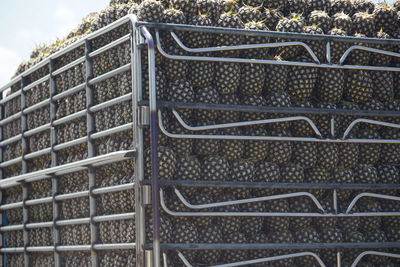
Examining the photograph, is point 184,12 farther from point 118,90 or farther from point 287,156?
point 287,156

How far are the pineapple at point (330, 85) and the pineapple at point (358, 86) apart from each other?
0.30 ft

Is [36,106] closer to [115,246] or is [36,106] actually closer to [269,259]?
[115,246]

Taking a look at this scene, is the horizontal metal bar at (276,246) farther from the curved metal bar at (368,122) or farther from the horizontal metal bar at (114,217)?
the curved metal bar at (368,122)

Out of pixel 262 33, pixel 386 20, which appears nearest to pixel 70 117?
pixel 262 33

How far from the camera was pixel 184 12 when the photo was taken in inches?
199

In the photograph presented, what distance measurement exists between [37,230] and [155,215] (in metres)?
2.03

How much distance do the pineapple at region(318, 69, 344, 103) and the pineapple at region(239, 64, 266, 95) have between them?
504mm

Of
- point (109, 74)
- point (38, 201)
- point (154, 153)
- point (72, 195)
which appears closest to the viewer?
point (154, 153)

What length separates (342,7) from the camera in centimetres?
565

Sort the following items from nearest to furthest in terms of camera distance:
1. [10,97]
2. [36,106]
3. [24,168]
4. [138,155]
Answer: [138,155]
[36,106]
[24,168]
[10,97]

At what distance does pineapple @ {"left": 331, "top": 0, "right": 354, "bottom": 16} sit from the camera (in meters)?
5.64

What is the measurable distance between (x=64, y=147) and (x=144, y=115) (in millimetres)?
1275

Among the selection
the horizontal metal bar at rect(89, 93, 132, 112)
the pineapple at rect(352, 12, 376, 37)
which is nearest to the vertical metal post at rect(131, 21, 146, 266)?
the horizontal metal bar at rect(89, 93, 132, 112)

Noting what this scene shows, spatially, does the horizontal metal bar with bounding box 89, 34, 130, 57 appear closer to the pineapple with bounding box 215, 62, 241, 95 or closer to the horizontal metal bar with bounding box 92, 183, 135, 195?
the pineapple with bounding box 215, 62, 241, 95
